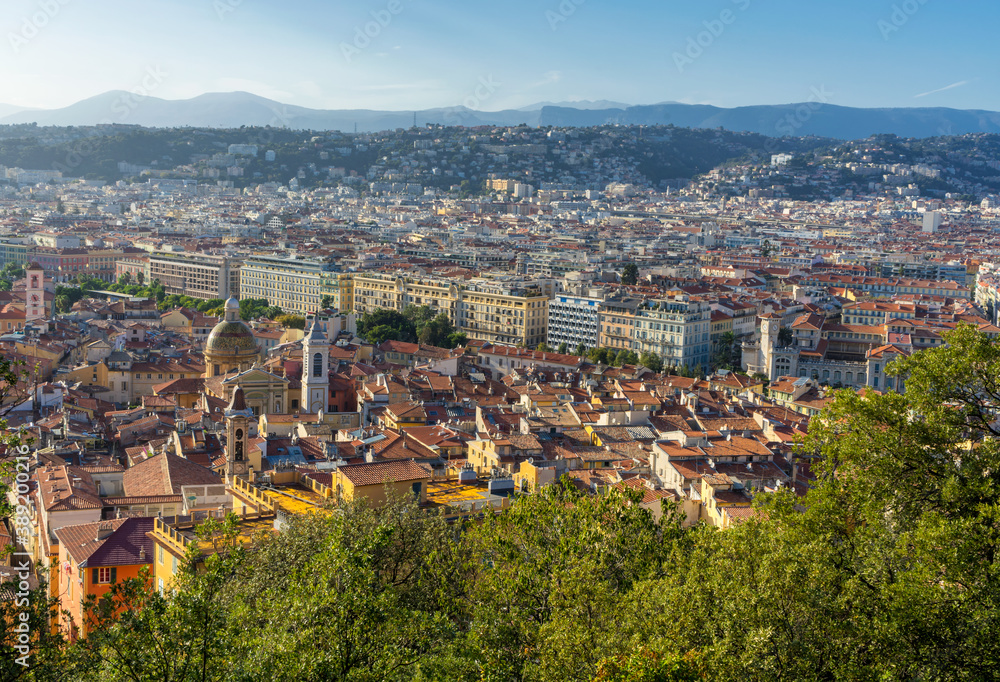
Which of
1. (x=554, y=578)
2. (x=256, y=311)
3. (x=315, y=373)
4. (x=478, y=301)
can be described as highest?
(x=554, y=578)

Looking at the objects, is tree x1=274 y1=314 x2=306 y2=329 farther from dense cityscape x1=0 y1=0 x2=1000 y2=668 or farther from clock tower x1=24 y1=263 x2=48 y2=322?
clock tower x1=24 y1=263 x2=48 y2=322

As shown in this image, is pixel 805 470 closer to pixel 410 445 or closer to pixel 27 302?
pixel 410 445

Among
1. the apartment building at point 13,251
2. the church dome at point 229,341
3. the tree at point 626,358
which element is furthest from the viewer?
the apartment building at point 13,251

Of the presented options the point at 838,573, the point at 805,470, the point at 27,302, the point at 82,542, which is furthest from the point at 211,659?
the point at 27,302

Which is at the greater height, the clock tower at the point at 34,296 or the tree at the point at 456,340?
the clock tower at the point at 34,296

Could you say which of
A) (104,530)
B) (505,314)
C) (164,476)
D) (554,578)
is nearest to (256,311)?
(505,314)

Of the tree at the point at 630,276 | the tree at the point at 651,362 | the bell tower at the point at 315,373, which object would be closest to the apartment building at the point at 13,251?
the tree at the point at 630,276

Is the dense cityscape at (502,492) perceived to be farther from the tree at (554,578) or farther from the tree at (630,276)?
the tree at (630,276)

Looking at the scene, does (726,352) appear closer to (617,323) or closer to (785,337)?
(785,337)
